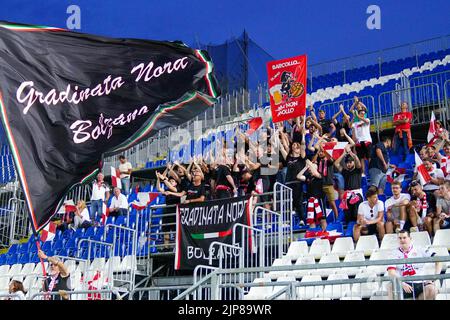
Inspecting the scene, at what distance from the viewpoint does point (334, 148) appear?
1317cm

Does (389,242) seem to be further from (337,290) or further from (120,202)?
(120,202)

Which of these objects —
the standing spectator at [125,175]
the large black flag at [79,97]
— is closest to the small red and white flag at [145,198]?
the standing spectator at [125,175]

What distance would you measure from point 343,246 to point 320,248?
0.38 meters

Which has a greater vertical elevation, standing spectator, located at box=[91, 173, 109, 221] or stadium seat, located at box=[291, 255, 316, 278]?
standing spectator, located at box=[91, 173, 109, 221]

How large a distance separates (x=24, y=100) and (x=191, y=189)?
24.0 feet

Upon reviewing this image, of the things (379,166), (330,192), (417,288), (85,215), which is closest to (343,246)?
(330,192)

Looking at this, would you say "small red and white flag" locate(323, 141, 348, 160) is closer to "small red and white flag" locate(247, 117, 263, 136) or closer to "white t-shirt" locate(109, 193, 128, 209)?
"small red and white flag" locate(247, 117, 263, 136)

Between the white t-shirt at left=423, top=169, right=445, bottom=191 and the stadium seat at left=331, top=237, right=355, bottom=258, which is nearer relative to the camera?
the stadium seat at left=331, top=237, right=355, bottom=258

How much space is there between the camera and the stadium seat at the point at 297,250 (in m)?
10.9

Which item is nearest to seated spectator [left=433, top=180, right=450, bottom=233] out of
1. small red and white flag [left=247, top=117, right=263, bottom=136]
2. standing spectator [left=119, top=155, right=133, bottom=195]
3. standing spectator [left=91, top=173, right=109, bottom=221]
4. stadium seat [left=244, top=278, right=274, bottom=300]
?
stadium seat [left=244, top=278, right=274, bottom=300]

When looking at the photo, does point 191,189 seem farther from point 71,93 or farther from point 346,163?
point 71,93

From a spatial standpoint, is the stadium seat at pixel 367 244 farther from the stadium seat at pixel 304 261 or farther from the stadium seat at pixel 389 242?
the stadium seat at pixel 304 261

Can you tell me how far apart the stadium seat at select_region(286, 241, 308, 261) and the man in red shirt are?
11.5 ft

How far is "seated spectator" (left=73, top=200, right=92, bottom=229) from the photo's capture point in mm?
16234
